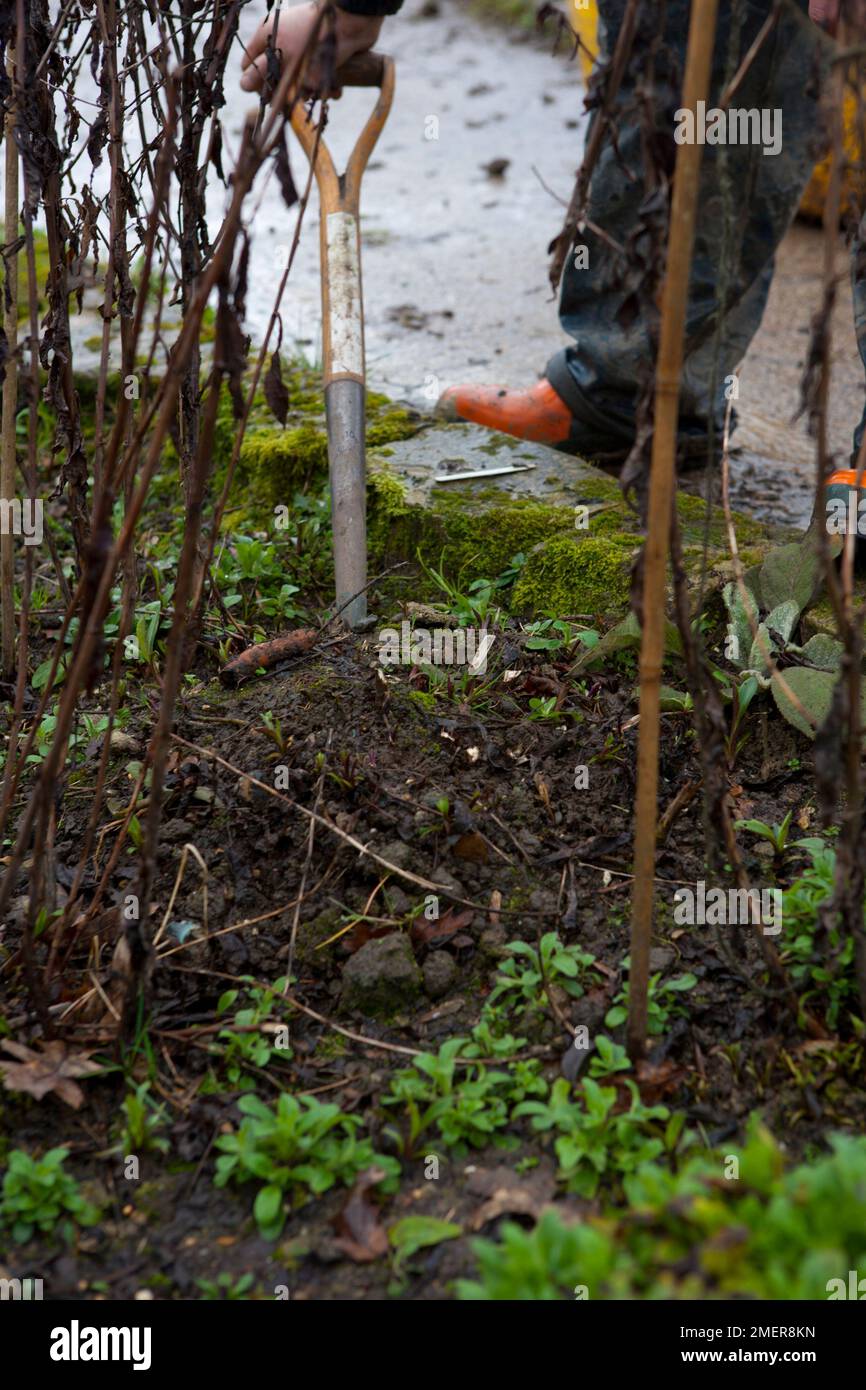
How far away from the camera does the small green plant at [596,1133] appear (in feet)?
5.14

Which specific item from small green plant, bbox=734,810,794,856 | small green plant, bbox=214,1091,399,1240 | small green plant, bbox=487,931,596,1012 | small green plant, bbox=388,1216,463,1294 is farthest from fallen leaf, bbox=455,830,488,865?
small green plant, bbox=388,1216,463,1294

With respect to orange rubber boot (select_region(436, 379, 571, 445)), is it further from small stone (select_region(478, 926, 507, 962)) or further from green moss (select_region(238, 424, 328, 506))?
small stone (select_region(478, 926, 507, 962))

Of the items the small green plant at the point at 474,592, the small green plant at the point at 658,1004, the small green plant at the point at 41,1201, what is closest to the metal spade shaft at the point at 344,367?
the small green plant at the point at 474,592

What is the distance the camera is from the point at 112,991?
1.83m

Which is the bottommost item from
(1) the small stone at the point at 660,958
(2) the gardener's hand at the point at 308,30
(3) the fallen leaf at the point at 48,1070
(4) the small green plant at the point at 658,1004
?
(3) the fallen leaf at the point at 48,1070

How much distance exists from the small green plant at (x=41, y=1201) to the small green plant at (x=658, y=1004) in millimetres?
778

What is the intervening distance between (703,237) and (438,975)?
217cm

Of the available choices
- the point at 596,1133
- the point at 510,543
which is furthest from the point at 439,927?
the point at 510,543

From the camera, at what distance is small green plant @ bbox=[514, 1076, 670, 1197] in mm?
1566

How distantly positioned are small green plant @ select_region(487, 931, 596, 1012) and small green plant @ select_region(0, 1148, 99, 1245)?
0.66m

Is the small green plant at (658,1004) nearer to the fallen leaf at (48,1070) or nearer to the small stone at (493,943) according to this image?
the small stone at (493,943)
